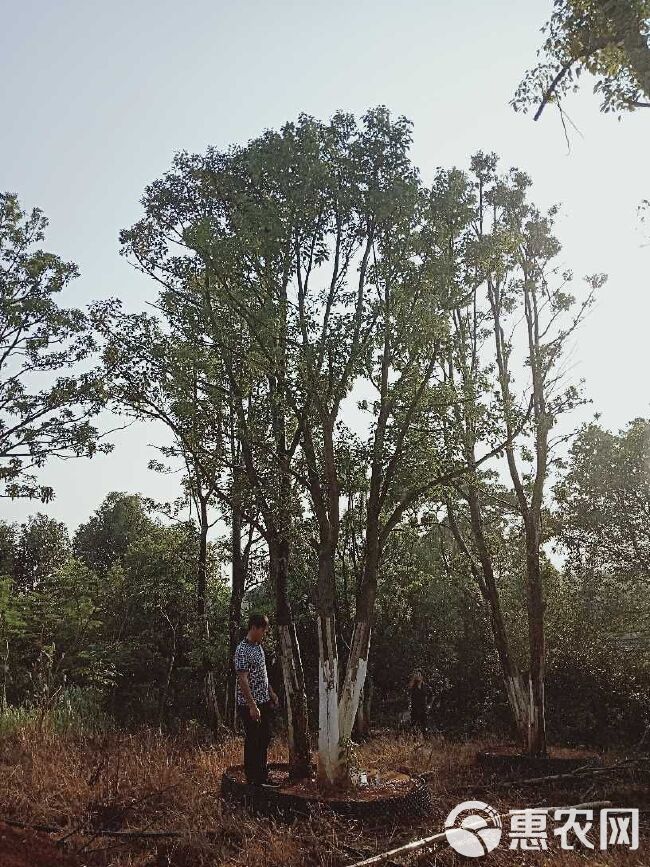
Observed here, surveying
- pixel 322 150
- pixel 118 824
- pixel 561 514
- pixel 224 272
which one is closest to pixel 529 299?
pixel 561 514

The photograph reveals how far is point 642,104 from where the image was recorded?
4.84 m

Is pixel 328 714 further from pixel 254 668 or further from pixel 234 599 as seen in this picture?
pixel 234 599

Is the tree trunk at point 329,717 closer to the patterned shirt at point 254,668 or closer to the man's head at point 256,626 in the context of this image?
the patterned shirt at point 254,668

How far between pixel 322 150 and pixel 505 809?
30.0ft

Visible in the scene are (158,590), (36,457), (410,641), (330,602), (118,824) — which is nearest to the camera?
(118,824)

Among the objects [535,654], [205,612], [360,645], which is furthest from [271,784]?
[205,612]

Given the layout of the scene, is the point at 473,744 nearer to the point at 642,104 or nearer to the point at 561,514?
the point at 561,514

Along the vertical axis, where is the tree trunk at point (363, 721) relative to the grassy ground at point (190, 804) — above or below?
below

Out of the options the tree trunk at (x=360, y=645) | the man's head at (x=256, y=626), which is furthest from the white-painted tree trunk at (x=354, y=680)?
the man's head at (x=256, y=626)

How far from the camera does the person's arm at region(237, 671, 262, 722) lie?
769 centimetres

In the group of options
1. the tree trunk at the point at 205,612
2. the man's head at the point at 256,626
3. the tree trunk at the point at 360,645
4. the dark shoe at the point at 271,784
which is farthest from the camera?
the tree trunk at the point at 205,612

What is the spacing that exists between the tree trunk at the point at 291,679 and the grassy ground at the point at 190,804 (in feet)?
3.85

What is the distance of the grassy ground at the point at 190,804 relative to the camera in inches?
232

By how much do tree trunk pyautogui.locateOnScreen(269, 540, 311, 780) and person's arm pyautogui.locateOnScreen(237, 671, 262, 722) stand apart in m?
1.97
